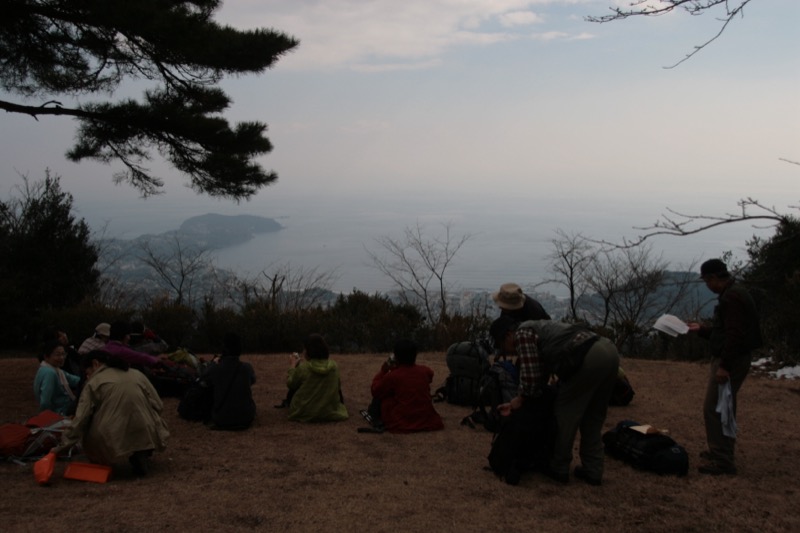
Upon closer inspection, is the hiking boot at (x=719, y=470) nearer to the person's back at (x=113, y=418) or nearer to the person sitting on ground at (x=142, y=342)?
the person's back at (x=113, y=418)

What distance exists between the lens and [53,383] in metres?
7.05

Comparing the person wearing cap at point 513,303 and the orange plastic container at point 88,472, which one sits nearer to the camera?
the orange plastic container at point 88,472

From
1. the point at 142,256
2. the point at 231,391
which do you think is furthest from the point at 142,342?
the point at 142,256

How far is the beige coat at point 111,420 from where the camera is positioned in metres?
5.59

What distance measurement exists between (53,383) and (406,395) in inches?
137

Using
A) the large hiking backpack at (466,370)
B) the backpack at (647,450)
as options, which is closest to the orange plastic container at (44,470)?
the large hiking backpack at (466,370)

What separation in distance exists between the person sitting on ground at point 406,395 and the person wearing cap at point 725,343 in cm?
262

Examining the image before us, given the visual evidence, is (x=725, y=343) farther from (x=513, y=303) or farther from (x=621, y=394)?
(x=621, y=394)

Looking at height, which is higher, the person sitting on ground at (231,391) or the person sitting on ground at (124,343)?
the person sitting on ground at (124,343)

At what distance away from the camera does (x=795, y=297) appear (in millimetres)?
12844

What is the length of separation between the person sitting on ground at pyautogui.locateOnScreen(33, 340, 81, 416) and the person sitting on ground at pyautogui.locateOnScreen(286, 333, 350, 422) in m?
2.27

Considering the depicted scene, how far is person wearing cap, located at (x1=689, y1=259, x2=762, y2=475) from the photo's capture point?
554cm

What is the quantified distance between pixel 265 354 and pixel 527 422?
8.80 m

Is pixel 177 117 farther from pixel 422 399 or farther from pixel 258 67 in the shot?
pixel 422 399
